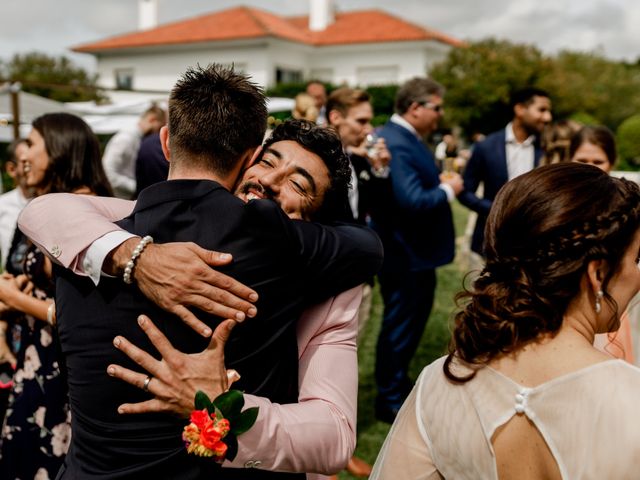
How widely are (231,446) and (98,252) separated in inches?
21.6

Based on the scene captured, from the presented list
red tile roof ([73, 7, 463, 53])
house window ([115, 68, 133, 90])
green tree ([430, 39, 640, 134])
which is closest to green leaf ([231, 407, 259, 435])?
green tree ([430, 39, 640, 134])

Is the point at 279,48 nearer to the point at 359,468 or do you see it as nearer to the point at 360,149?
the point at 360,149

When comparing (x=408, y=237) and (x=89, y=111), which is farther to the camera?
(x=89, y=111)

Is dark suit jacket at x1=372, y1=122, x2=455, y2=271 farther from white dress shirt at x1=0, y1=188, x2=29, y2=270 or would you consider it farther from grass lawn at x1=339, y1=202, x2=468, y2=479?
white dress shirt at x1=0, y1=188, x2=29, y2=270

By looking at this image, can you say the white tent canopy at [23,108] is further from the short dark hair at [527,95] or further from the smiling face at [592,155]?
the smiling face at [592,155]

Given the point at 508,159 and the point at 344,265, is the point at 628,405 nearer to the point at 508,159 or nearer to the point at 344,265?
the point at 344,265

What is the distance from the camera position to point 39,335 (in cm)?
286

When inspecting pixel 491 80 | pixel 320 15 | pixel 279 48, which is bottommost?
pixel 491 80

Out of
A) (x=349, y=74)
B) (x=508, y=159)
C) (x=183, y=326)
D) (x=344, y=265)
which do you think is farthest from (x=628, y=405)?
(x=349, y=74)

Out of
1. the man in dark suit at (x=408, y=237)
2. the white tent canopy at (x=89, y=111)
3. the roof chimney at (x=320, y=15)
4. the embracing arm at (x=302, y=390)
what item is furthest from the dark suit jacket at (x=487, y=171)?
the roof chimney at (x=320, y=15)

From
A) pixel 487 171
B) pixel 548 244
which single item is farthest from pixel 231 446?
pixel 487 171

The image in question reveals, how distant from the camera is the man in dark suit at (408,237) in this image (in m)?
4.59

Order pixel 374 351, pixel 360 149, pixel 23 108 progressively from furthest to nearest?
pixel 23 108 < pixel 374 351 < pixel 360 149

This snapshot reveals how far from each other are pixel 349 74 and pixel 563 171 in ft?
127
